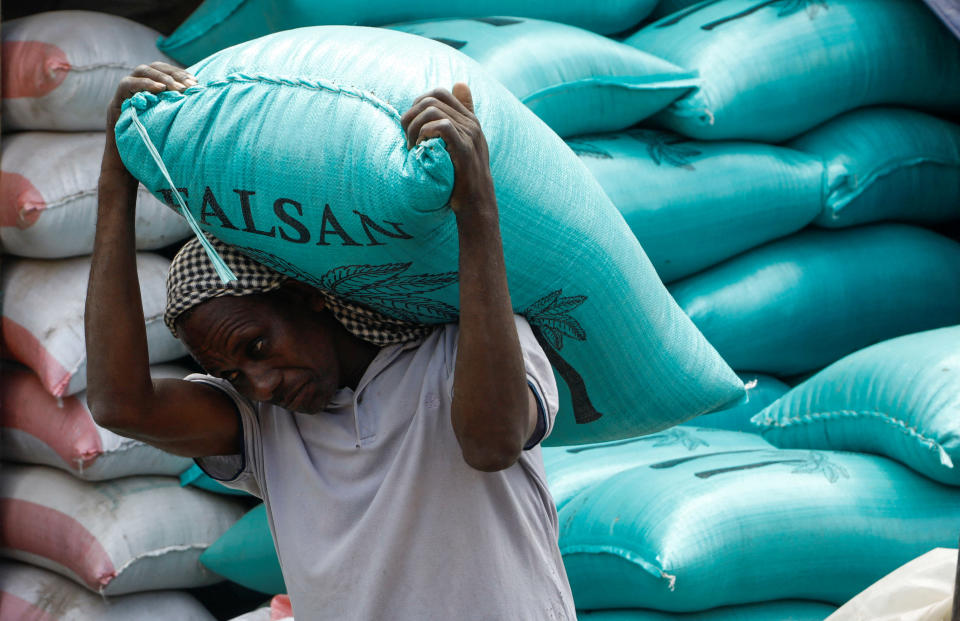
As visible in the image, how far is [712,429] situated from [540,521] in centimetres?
121

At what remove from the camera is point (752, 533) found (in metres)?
1.67

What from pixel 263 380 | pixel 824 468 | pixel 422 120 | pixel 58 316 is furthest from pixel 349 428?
pixel 58 316

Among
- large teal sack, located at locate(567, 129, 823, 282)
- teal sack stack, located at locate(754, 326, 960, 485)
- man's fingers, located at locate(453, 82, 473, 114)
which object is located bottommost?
teal sack stack, located at locate(754, 326, 960, 485)

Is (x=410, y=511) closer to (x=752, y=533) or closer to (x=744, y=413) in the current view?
(x=752, y=533)

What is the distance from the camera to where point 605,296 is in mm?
1096

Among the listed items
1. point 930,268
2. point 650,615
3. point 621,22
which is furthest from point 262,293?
point 930,268

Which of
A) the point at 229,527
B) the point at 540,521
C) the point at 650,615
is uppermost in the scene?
the point at 540,521

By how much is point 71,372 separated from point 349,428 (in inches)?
48.7

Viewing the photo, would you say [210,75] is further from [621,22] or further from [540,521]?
[621,22]

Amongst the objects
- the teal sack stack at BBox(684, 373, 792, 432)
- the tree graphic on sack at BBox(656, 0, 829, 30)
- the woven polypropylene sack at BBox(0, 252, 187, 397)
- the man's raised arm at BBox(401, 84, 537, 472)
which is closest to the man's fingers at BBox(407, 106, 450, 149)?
the man's raised arm at BBox(401, 84, 537, 472)

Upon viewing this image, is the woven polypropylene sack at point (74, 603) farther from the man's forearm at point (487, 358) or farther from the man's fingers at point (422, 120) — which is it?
the man's fingers at point (422, 120)

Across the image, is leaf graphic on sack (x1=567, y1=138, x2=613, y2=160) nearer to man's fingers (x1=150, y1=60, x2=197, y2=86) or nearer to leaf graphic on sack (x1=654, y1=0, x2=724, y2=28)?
leaf graphic on sack (x1=654, y1=0, x2=724, y2=28)

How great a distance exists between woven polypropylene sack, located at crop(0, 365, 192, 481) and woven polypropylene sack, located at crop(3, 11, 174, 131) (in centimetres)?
54

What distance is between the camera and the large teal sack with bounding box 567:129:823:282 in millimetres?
2084
